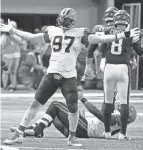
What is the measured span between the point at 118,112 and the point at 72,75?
4.46 ft

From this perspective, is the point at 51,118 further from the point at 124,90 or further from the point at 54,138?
the point at 124,90

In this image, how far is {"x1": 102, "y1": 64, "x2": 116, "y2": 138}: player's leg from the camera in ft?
32.3

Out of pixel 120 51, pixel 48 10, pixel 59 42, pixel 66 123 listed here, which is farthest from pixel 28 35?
pixel 48 10

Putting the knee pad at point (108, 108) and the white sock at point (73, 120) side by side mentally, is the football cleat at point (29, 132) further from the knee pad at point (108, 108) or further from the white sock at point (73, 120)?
the knee pad at point (108, 108)

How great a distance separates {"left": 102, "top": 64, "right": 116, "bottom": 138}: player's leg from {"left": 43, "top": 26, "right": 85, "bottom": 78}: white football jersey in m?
0.94

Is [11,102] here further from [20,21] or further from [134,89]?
[20,21]

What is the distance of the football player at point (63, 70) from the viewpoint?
29.4ft

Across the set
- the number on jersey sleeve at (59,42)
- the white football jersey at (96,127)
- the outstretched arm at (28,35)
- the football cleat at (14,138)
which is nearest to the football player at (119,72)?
the white football jersey at (96,127)

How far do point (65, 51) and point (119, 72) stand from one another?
3.67 ft

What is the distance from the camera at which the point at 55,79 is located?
353 inches

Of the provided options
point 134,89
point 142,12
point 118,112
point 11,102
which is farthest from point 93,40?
point 142,12

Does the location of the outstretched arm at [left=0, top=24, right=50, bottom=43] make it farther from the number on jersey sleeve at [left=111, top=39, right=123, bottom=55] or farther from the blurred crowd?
the blurred crowd

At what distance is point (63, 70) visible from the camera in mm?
9000

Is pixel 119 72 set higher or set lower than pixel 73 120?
higher
